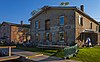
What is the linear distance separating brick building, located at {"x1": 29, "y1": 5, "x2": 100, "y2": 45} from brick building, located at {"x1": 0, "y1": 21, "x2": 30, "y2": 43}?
1397cm

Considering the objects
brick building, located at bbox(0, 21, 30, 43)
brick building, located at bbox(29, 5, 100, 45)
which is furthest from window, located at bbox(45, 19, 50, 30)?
brick building, located at bbox(0, 21, 30, 43)

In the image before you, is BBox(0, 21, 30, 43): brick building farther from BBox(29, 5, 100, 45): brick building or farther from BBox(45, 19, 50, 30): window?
BBox(45, 19, 50, 30): window

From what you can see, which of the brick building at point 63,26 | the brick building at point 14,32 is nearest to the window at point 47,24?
the brick building at point 63,26

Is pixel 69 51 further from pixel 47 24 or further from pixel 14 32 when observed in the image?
pixel 14 32

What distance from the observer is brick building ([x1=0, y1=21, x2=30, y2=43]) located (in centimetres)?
4615

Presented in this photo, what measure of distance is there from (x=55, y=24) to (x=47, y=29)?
2.55 meters

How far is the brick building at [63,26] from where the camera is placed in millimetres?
27438

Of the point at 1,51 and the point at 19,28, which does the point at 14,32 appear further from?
the point at 1,51

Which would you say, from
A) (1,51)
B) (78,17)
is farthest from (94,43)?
(1,51)

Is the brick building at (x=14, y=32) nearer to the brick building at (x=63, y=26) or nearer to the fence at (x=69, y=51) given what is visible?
the brick building at (x=63, y=26)

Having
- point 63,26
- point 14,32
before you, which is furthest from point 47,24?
point 14,32

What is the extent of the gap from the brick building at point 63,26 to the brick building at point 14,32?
550 inches

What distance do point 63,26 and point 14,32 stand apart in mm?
22024

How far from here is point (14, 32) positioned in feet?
153
